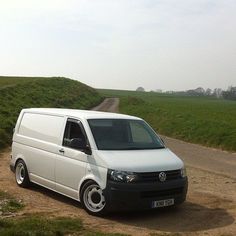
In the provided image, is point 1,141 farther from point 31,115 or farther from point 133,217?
point 133,217

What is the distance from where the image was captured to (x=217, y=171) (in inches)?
527

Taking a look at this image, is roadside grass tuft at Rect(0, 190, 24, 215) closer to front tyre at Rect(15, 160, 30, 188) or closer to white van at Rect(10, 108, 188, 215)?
white van at Rect(10, 108, 188, 215)

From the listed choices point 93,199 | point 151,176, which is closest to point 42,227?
point 93,199

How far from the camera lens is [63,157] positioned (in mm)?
8883

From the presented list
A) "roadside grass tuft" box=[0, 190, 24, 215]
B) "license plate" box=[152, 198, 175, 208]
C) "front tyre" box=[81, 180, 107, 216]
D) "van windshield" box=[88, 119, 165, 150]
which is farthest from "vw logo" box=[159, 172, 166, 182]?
"roadside grass tuft" box=[0, 190, 24, 215]

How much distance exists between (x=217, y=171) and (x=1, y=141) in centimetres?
784

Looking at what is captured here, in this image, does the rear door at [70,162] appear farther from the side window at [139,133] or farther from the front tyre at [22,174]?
the front tyre at [22,174]

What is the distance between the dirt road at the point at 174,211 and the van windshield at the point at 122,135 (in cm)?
119

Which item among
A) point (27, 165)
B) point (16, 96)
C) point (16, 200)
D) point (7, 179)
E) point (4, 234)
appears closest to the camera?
point (4, 234)

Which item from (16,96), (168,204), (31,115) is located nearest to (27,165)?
(31,115)

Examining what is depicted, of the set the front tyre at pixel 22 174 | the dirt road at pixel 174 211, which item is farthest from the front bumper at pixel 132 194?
the front tyre at pixel 22 174

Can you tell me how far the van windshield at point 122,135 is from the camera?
860cm

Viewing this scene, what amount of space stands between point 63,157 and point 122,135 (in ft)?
3.81

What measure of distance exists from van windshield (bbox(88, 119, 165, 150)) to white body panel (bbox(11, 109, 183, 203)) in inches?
6.0
